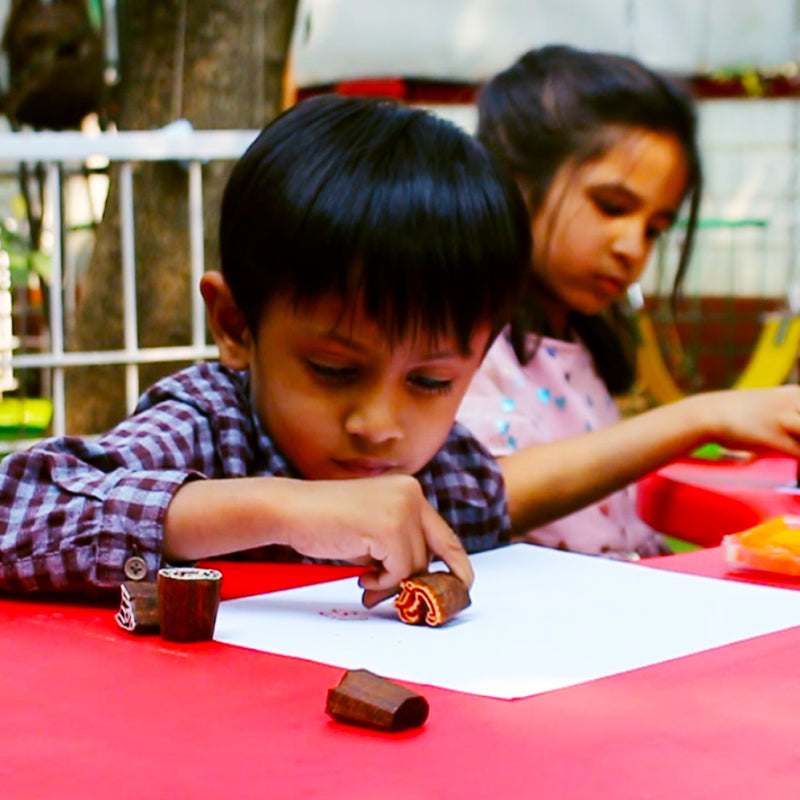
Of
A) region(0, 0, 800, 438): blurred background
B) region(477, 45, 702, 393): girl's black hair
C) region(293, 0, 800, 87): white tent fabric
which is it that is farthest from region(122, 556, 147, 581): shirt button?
region(293, 0, 800, 87): white tent fabric

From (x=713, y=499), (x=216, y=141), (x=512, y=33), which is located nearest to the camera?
(x=713, y=499)

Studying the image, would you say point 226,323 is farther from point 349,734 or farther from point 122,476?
point 349,734

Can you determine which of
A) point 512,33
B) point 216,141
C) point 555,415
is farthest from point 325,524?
point 512,33

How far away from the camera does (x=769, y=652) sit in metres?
0.67

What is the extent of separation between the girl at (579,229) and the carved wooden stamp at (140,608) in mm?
832

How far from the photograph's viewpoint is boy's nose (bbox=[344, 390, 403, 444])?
37.6 inches

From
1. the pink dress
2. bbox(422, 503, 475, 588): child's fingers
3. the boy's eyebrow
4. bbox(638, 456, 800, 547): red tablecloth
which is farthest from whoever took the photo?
the pink dress

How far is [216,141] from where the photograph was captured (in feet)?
8.48

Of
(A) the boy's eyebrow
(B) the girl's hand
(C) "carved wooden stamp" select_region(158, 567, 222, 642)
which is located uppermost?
(A) the boy's eyebrow

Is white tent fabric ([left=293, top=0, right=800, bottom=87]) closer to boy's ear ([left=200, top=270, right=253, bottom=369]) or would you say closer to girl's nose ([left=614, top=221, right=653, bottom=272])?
girl's nose ([left=614, top=221, right=653, bottom=272])

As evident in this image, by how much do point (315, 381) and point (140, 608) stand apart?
330 millimetres

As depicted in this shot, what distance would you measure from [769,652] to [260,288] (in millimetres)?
517

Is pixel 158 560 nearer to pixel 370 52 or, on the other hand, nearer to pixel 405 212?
pixel 405 212

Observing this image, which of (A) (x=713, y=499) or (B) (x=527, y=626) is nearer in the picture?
(B) (x=527, y=626)
